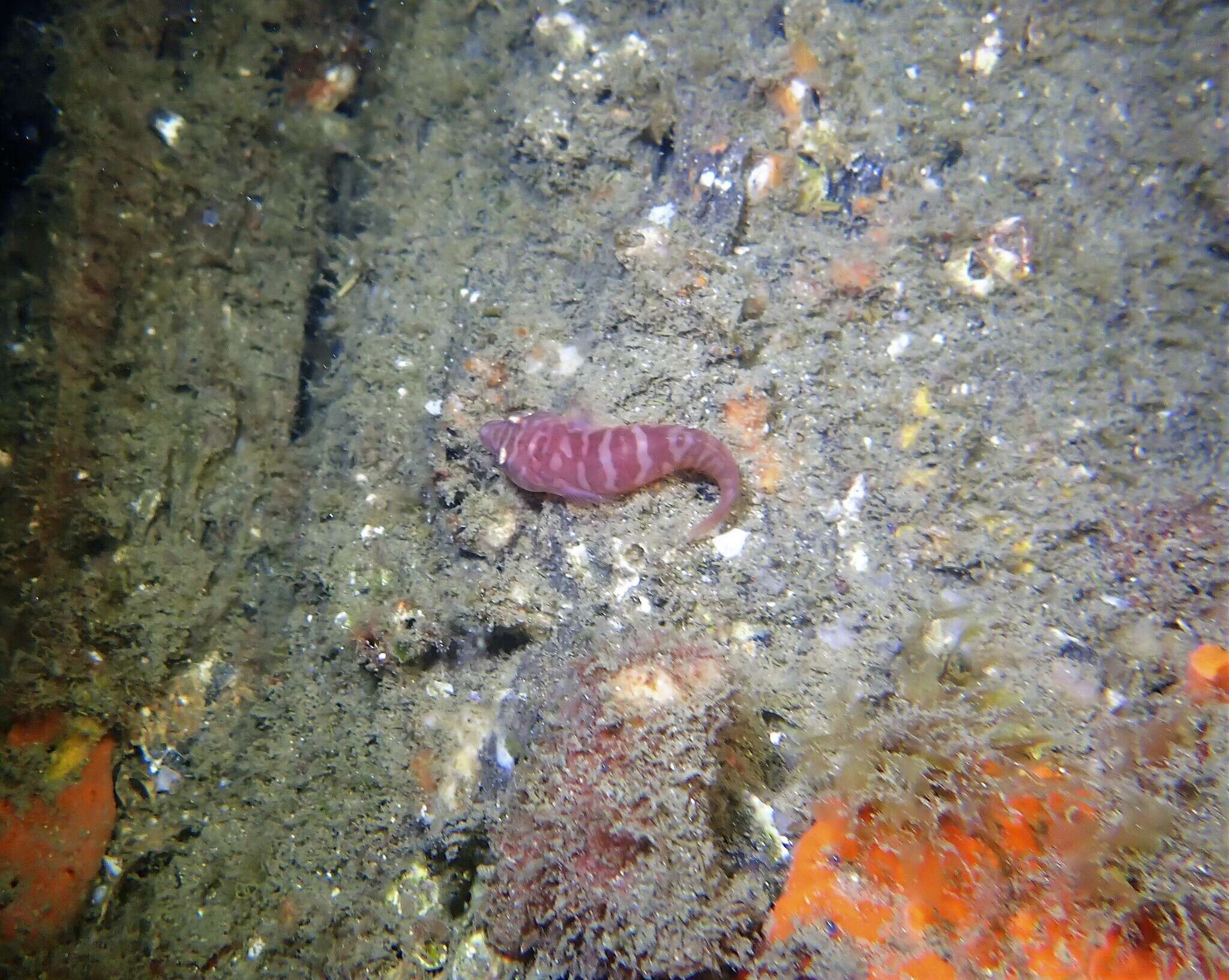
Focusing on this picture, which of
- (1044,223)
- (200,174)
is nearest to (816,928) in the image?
(1044,223)

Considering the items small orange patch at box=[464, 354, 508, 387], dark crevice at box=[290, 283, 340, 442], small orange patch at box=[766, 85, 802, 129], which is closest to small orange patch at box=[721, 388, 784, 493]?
small orange patch at box=[464, 354, 508, 387]

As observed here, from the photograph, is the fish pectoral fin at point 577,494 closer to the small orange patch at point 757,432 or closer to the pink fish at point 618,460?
the pink fish at point 618,460

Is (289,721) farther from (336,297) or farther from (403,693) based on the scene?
(336,297)

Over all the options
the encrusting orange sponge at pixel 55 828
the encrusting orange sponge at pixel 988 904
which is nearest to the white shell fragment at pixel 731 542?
the encrusting orange sponge at pixel 988 904

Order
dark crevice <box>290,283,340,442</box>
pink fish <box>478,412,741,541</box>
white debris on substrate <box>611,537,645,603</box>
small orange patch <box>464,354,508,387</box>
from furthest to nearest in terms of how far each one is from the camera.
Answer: dark crevice <box>290,283,340,442</box> < small orange patch <box>464,354,508,387</box> < white debris on substrate <box>611,537,645,603</box> < pink fish <box>478,412,741,541</box>

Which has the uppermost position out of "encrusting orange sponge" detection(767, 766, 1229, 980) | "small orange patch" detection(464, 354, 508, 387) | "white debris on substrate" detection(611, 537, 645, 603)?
"small orange patch" detection(464, 354, 508, 387)

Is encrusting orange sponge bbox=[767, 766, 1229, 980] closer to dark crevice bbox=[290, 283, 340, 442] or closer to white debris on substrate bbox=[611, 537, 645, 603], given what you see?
white debris on substrate bbox=[611, 537, 645, 603]

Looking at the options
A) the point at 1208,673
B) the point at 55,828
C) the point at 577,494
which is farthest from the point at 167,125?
the point at 1208,673
